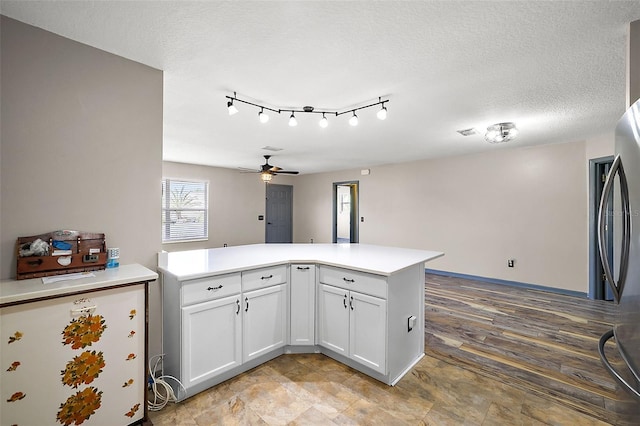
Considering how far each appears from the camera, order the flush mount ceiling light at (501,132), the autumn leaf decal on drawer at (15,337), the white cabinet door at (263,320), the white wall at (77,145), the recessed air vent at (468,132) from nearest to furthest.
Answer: the autumn leaf decal on drawer at (15,337)
the white wall at (77,145)
the white cabinet door at (263,320)
the flush mount ceiling light at (501,132)
the recessed air vent at (468,132)

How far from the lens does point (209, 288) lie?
1.92 metres

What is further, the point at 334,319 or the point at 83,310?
the point at 334,319

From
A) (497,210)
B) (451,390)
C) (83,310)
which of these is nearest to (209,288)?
(83,310)

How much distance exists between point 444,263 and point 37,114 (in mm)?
5825

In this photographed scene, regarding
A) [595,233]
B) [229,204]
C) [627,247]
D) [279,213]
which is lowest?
[595,233]

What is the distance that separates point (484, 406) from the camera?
1.83 metres

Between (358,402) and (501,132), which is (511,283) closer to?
(501,132)

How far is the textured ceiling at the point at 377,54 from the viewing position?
140cm

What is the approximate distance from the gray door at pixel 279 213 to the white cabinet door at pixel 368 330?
5.87m

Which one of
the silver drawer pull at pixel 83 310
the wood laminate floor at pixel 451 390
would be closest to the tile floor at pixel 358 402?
the wood laminate floor at pixel 451 390

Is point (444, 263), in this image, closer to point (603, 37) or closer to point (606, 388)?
point (606, 388)

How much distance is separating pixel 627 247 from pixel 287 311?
214 centimetres

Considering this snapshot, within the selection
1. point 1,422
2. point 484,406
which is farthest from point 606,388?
point 1,422

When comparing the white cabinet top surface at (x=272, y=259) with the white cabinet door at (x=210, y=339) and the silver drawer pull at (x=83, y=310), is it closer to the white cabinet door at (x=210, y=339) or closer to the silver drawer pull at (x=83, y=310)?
the white cabinet door at (x=210, y=339)
